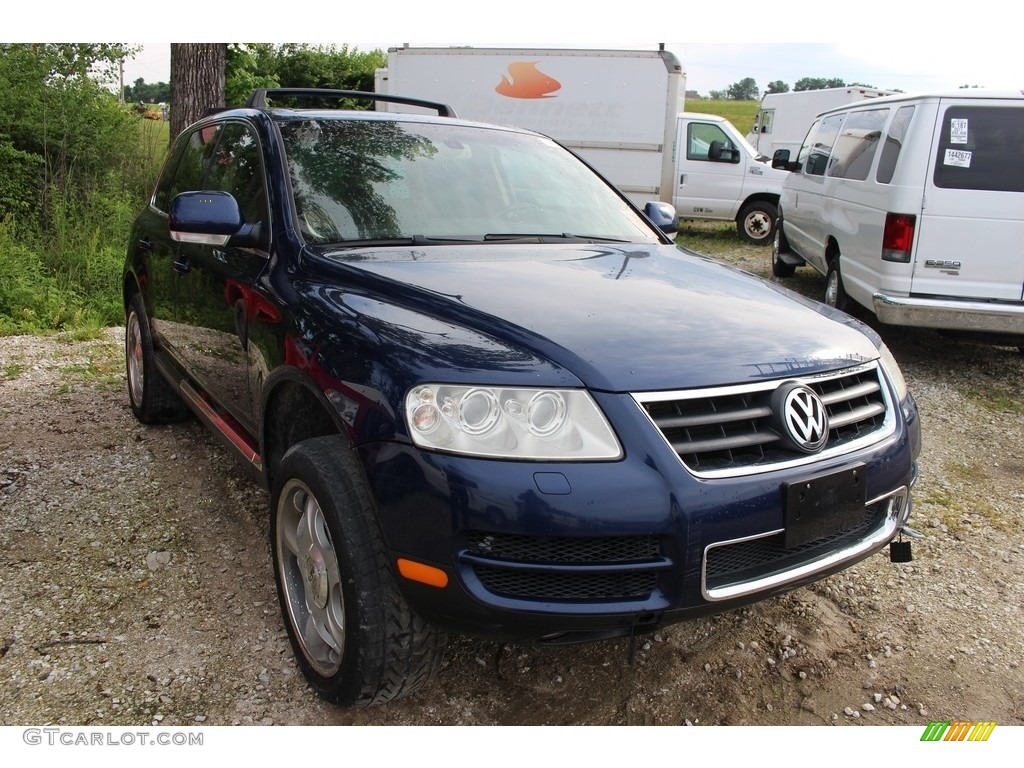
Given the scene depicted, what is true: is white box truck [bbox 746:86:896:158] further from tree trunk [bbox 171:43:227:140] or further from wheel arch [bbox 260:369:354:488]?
wheel arch [bbox 260:369:354:488]

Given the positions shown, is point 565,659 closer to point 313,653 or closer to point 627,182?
point 313,653

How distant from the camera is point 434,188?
328 centimetres

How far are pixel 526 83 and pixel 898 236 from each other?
29.1 feet

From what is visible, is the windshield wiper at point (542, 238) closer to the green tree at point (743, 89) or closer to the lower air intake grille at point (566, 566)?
the lower air intake grille at point (566, 566)

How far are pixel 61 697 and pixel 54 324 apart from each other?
5.83 m

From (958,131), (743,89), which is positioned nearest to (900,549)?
(958,131)

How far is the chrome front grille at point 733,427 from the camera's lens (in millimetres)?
2082

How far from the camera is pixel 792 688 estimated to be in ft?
8.80

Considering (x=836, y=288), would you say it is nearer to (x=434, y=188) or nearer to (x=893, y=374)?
(x=893, y=374)

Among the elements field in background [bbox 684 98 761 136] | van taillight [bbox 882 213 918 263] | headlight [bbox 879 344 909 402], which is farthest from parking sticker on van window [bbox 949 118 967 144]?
field in background [bbox 684 98 761 136]

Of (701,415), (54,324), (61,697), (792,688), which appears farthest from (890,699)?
(54,324)

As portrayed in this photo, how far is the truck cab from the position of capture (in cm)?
1319

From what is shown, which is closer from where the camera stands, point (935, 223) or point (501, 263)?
point (501, 263)

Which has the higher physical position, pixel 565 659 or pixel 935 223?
pixel 935 223
